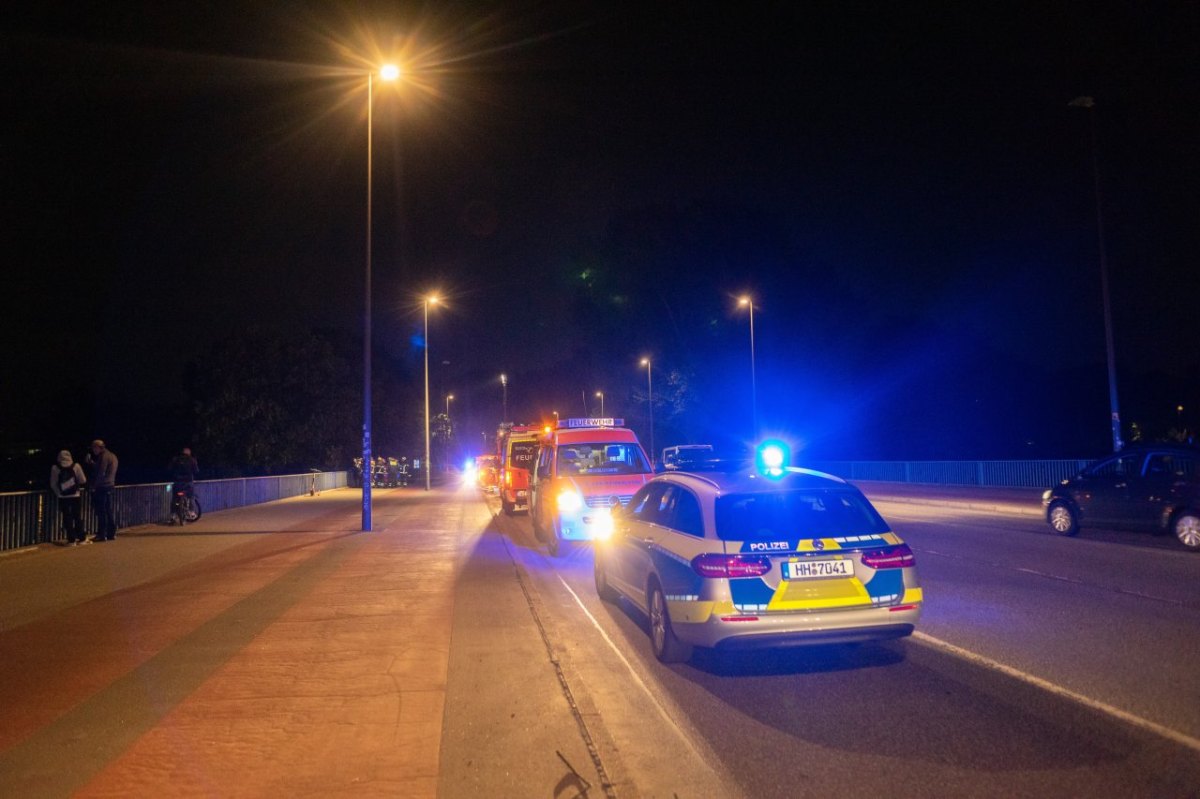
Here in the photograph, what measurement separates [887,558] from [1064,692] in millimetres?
1474

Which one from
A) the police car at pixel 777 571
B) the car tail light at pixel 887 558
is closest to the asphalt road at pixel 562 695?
the police car at pixel 777 571

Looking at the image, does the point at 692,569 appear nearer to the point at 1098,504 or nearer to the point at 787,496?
the point at 787,496

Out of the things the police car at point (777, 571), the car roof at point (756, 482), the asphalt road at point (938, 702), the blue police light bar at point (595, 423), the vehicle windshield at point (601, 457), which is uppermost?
the blue police light bar at point (595, 423)

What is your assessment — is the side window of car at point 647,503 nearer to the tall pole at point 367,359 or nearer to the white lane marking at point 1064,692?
the white lane marking at point 1064,692

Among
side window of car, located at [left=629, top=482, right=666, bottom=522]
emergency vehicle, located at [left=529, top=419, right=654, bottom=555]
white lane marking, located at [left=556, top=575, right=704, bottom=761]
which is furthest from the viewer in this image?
emergency vehicle, located at [left=529, top=419, right=654, bottom=555]

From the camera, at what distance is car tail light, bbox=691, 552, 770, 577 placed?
21.8ft

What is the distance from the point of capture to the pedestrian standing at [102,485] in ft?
58.9

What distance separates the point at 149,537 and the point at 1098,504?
A: 19317mm

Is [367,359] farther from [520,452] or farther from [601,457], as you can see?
[601,457]

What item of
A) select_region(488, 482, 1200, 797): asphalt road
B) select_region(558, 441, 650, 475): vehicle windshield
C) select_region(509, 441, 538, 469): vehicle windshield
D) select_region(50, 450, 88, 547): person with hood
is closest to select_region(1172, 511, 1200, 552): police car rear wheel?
select_region(488, 482, 1200, 797): asphalt road

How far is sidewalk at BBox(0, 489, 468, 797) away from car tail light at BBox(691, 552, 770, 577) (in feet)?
7.33

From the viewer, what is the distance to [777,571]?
666 centimetres

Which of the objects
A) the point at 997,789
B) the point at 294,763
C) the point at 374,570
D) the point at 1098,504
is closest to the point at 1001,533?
the point at 1098,504

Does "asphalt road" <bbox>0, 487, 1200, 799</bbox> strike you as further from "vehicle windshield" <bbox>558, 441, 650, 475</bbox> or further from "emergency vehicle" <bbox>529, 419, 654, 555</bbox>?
"vehicle windshield" <bbox>558, 441, 650, 475</bbox>
